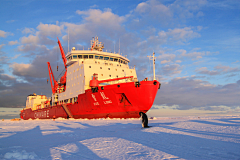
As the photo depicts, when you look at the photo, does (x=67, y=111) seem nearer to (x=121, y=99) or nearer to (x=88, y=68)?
(x=88, y=68)

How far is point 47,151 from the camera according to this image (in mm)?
5648

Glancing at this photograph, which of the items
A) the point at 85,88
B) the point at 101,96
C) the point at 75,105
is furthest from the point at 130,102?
the point at 75,105

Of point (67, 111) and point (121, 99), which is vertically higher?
point (121, 99)

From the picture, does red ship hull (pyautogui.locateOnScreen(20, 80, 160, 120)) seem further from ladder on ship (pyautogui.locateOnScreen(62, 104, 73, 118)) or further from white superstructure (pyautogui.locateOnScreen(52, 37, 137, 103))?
ladder on ship (pyautogui.locateOnScreen(62, 104, 73, 118))

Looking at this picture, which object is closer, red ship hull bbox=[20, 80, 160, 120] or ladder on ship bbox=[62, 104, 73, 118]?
red ship hull bbox=[20, 80, 160, 120]

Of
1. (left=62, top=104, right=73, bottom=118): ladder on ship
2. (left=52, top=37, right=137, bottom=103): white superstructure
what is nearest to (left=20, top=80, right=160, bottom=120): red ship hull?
(left=52, top=37, right=137, bottom=103): white superstructure

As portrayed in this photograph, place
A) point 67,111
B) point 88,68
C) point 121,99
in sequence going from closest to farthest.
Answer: point 121,99
point 88,68
point 67,111

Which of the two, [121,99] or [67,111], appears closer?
[121,99]

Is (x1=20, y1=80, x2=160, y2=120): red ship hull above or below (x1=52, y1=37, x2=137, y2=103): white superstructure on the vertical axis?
below

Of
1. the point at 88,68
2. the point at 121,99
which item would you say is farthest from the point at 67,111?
the point at 121,99

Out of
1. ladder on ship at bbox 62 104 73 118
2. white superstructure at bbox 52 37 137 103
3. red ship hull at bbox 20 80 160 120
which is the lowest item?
ladder on ship at bbox 62 104 73 118

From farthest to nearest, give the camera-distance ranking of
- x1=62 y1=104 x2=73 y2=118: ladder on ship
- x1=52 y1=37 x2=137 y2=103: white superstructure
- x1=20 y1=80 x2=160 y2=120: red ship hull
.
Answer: x1=62 y1=104 x2=73 y2=118: ladder on ship
x1=52 y1=37 x2=137 y2=103: white superstructure
x1=20 y1=80 x2=160 y2=120: red ship hull

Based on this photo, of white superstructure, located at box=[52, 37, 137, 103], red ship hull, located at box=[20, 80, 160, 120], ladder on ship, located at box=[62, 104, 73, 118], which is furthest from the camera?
ladder on ship, located at box=[62, 104, 73, 118]

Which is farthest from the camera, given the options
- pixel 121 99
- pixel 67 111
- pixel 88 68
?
pixel 67 111
